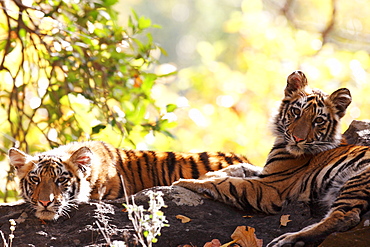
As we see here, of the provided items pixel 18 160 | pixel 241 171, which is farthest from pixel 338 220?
pixel 18 160

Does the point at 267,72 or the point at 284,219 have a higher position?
the point at 267,72

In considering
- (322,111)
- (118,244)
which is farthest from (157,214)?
(322,111)

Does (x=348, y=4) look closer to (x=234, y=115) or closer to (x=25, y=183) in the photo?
(x=234, y=115)

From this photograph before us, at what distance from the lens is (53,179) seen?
12.1 ft

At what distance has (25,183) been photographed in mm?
3715

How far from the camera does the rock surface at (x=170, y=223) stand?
10.5 ft

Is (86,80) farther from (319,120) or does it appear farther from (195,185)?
(319,120)

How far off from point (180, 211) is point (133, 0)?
71.7 feet

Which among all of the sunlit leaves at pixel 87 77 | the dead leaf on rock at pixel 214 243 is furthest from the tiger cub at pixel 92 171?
the dead leaf on rock at pixel 214 243

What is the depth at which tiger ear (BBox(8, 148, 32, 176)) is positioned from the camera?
3.83 metres

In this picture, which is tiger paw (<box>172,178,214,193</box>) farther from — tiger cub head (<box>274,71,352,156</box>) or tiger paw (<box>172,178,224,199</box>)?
tiger cub head (<box>274,71,352,156</box>)

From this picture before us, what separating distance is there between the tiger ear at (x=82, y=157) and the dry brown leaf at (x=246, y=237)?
Result: 52.5 inches

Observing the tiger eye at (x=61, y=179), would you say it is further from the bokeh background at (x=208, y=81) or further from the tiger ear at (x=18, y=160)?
the bokeh background at (x=208, y=81)

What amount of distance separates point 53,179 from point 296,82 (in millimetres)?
2015
